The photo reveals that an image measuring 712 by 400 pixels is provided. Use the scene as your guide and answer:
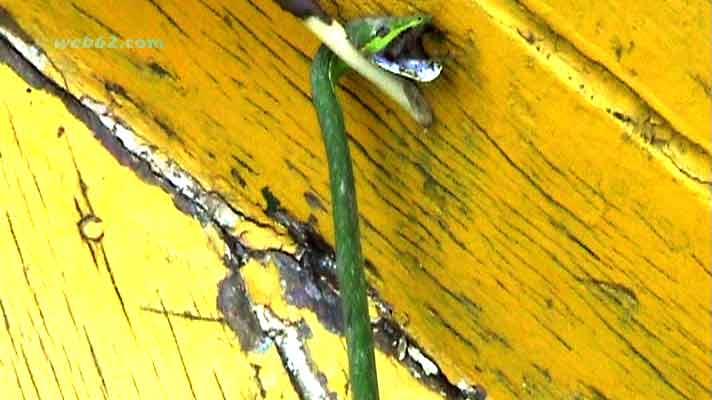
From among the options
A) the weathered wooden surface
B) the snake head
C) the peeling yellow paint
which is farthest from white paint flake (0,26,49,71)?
the snake head

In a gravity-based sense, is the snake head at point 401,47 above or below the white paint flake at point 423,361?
above

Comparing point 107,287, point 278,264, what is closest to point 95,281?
point 107,287

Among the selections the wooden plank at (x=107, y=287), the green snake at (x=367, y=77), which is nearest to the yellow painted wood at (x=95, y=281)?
the wooden plank at (x=107, y=287)

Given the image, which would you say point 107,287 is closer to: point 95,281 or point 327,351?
point 95,281

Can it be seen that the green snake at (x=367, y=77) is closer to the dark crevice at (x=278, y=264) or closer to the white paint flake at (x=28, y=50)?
the dark crevice at (x=278, y=264)

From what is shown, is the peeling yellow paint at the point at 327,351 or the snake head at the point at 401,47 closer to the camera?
the snake head at the point at 401,47

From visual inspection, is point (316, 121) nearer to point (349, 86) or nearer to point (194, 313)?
point (349, 86)

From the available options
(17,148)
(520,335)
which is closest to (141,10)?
(17,148)
